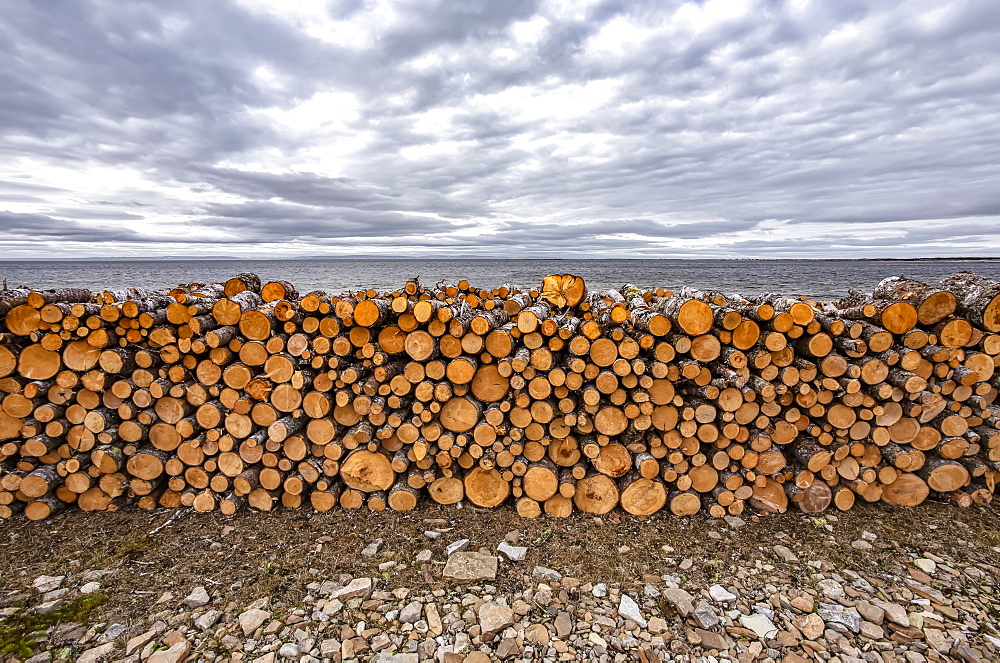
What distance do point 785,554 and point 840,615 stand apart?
2.54 ft

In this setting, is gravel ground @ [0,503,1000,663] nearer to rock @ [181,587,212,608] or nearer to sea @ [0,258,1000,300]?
rock @ [181,587,212,608]

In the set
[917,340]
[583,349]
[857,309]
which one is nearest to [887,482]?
[917,340]

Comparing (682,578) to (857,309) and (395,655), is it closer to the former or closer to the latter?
(395,655)

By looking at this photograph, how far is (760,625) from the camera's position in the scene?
3520 millimetres

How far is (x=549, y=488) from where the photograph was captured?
502cm

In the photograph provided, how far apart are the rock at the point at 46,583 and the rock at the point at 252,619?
1.74 metres

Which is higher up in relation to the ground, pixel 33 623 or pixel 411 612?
pixel 33 623

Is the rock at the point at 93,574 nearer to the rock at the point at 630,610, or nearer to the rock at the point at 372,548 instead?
the rock at the point at 372,548

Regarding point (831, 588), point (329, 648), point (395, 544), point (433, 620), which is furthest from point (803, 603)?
point (329, 648)

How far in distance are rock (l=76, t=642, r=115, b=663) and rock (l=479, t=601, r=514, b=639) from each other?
8.57 feet

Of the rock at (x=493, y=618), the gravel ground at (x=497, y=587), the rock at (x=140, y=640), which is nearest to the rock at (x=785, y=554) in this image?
the gravel ground at (x=497, y=587)

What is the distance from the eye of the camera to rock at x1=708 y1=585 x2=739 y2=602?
12.4 ft

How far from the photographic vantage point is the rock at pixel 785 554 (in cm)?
427

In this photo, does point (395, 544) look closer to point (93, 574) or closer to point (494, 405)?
point (494, 405)
